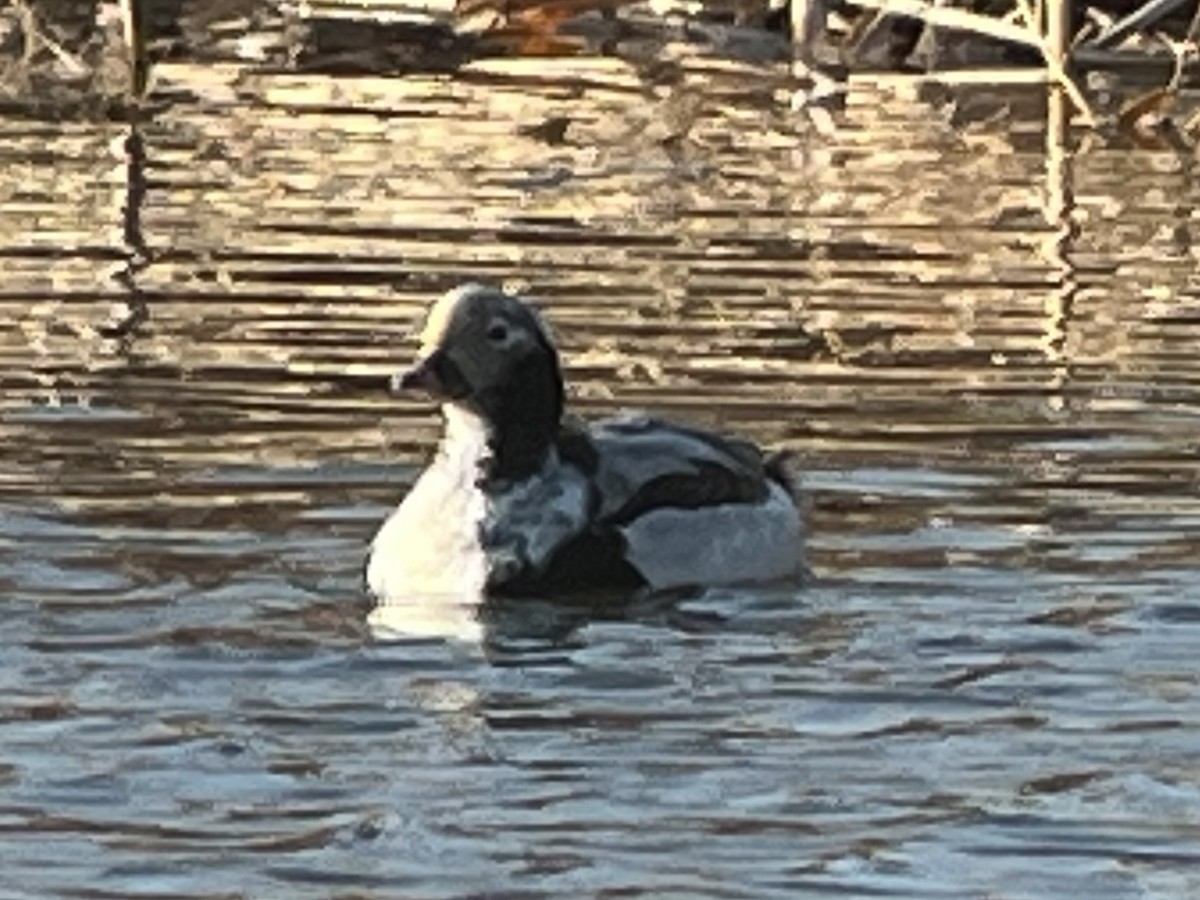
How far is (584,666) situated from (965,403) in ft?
14.6

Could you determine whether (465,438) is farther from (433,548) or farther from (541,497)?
(433,548)

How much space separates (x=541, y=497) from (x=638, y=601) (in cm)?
45

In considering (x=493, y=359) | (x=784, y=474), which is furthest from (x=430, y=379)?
(x=784, y=474)

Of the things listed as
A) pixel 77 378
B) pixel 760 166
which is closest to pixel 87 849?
pixel 77 378

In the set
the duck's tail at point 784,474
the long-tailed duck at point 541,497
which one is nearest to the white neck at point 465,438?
the long-tailed duck at point 541,497

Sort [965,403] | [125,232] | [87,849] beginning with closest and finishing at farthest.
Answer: [87,849]
[965,403]
[125,232]

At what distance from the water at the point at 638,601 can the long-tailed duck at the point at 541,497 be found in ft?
0.48

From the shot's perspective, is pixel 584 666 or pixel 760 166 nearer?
pixel 584 666

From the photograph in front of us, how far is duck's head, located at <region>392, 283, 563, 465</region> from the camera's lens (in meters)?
12.9

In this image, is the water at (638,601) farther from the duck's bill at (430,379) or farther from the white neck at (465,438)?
the duck's bill at (430,379)

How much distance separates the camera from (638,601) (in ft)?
41.4

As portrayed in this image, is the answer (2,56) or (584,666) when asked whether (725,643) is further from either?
(2,56)

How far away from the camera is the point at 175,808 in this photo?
957cm

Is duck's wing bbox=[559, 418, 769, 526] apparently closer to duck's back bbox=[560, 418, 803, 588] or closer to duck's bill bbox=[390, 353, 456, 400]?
duck's back bbox=[560, 418, 803, 588]
